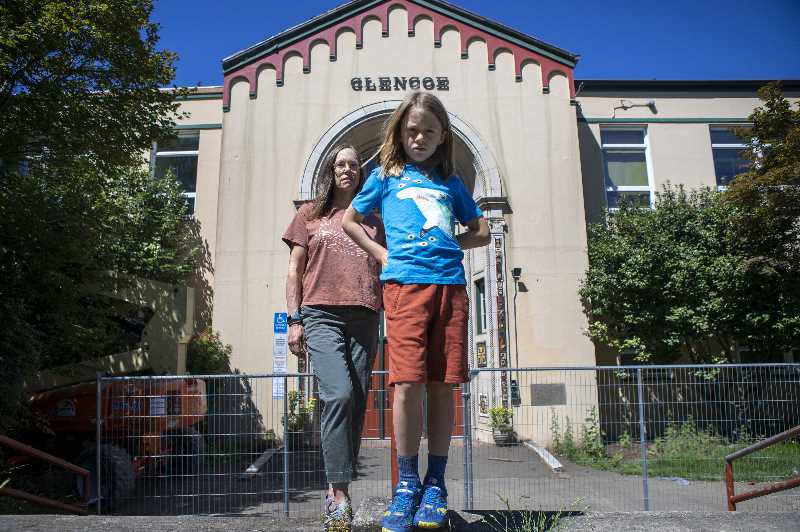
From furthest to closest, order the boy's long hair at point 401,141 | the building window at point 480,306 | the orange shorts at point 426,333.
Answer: the building window at point 480,306
the boy's long hair at point 401,141
the orange shorts at point 426,333

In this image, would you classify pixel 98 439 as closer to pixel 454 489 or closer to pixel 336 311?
pixel 454 489

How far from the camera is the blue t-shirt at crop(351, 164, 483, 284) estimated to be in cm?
244

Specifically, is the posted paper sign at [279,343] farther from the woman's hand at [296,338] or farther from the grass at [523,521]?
the grass at [523,521]

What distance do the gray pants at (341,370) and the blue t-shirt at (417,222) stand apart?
545mm

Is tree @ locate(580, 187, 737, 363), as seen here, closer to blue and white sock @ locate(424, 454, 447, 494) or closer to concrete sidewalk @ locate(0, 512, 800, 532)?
concrete sidewalk @ locate(0, 512, 800, 532)

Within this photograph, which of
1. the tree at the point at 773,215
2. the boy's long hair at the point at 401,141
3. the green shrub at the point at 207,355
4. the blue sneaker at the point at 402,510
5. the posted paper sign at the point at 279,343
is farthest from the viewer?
the posted paper sign at the point at 279,343

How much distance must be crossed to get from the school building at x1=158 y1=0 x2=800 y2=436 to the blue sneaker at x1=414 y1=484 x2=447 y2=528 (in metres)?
9.13

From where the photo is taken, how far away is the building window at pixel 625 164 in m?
13.5

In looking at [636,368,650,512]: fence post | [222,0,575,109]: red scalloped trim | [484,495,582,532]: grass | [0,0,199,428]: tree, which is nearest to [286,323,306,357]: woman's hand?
[484,495,582,532]: grass

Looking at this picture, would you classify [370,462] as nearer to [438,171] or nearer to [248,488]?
[248,488]

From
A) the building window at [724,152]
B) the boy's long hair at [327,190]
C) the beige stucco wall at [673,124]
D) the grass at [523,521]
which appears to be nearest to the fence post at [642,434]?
the grass at [523,521]

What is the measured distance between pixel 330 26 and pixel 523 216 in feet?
18.8

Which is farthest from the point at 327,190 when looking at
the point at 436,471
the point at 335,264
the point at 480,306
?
the point at 480,306

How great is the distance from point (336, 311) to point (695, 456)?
5669mm
